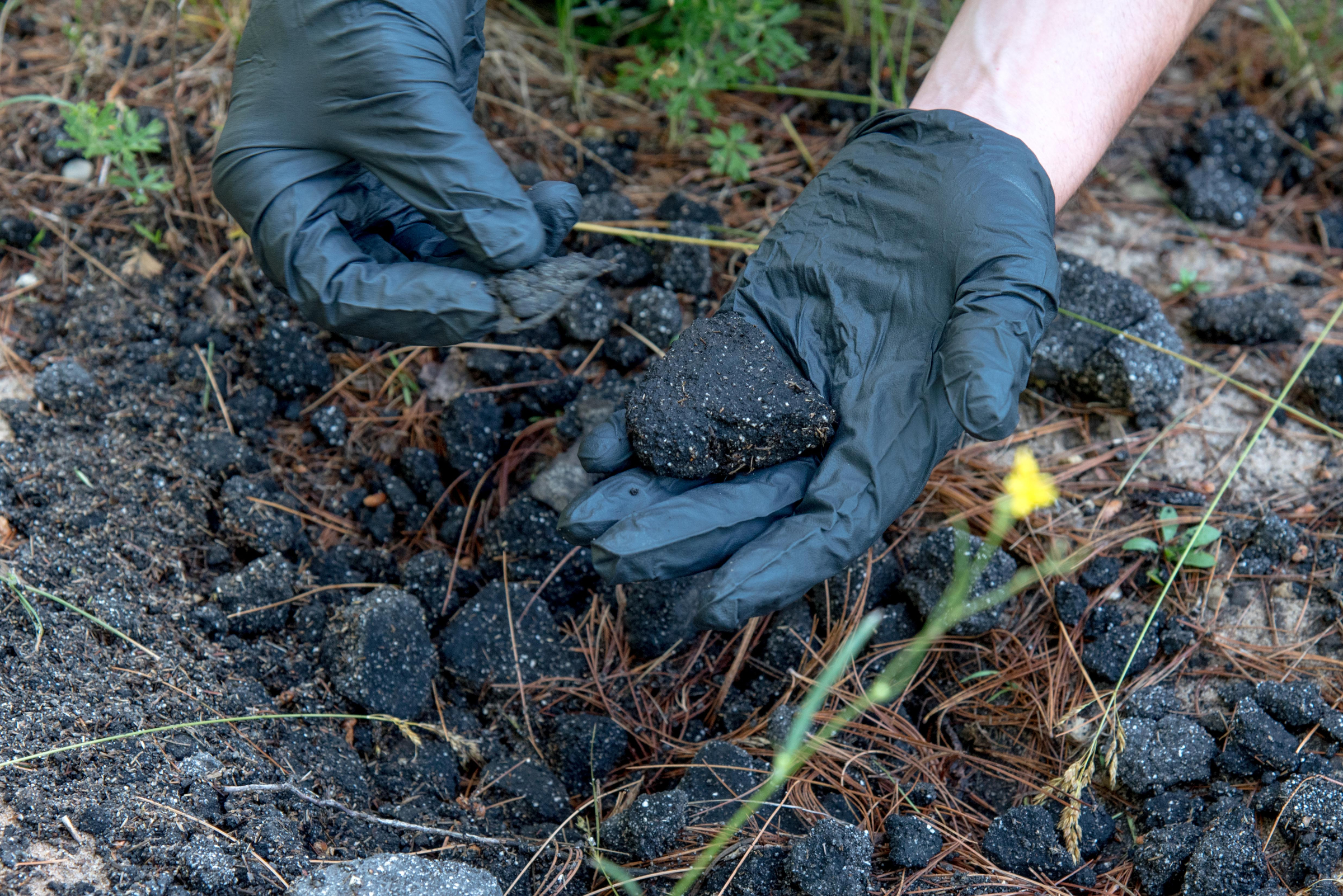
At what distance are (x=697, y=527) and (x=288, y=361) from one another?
1.51 meters

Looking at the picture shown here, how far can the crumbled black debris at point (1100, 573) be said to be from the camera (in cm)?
240

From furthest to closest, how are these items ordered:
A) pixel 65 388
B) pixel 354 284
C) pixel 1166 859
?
pixel 65 388
pixel 354 284
pixel 1166 859

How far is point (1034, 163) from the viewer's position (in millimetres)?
2285

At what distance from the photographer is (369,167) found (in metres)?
2.04

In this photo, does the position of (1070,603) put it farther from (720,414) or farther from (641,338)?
(641,338)

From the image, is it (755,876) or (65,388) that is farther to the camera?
(65,388)

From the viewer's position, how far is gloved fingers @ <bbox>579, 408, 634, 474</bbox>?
2074mm

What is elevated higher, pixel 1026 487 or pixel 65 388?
pixel 1026 487

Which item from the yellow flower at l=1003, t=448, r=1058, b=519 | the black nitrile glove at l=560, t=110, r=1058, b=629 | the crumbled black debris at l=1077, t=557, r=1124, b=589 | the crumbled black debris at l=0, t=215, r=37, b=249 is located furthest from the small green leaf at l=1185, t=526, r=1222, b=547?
the crumbled black debris at l=0, t=215, r=37, b=249

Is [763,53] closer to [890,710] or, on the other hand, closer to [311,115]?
[311,115]

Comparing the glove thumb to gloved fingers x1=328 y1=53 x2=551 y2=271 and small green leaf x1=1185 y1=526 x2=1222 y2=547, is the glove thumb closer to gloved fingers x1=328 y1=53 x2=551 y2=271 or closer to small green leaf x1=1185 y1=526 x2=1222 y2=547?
gloved fingers x1=328 y1=53 x2=551 y2=271

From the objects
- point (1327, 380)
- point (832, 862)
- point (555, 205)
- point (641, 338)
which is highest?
point (1327, 380)

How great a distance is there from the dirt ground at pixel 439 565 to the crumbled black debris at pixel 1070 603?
0.06m

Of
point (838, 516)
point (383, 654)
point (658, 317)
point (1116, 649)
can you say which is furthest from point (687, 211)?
point (1116, 649)
